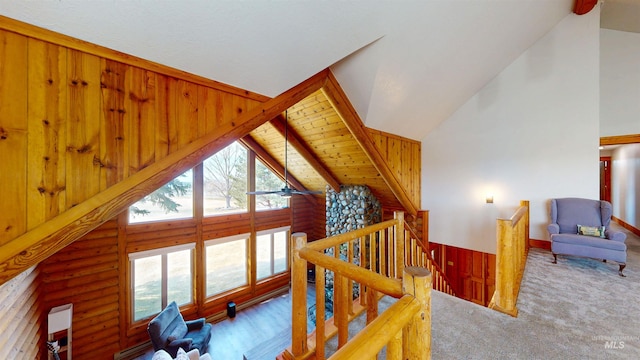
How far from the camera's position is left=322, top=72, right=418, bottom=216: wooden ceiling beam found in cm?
325

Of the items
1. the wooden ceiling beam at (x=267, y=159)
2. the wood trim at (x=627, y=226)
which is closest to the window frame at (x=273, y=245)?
the wooden ceiling beam at (x=267, y=159)

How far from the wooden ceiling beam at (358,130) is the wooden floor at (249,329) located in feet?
11.4

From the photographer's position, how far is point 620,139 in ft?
12.6

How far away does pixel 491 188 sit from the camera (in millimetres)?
4598

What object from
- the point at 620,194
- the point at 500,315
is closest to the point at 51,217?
the point at 500,315

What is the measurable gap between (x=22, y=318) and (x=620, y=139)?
895 centimetres

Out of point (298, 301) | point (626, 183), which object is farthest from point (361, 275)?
point (626, 183)

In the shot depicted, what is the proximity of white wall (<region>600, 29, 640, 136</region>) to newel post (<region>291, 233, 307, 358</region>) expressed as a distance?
18.7 ft

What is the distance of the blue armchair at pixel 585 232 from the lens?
2889 millimetres

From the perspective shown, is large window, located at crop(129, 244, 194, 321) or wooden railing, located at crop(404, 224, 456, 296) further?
large window, located at crop(129, 244, 194, 321)

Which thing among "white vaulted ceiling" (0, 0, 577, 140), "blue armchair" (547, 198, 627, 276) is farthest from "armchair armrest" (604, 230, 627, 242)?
"white vaulted ceiling" (0, 0, 577, 140)

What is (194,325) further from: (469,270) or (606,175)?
(606,175)

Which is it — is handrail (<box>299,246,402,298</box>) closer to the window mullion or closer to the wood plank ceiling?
the wood plank ceiling

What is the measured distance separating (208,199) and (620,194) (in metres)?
10.1
